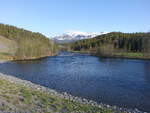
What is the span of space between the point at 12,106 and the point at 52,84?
1326 cm

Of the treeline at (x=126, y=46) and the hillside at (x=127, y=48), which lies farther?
the treeline at (x=126, y=46)

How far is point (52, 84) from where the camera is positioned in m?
25.7

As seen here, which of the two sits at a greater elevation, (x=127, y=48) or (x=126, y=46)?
(x=126, y=46)

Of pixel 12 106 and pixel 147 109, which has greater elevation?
pixel 12 106

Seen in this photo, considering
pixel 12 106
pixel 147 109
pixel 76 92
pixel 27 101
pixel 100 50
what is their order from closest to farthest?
1. pixel 12 106
2. pixel 27 101
3. pixel 147 109
4. pixel 76 92
5. pixel 100 50

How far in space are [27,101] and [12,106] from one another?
1.69 metres

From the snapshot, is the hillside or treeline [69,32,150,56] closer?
the hillside

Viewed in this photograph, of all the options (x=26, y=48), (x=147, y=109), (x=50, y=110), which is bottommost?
(x=147, y=109)

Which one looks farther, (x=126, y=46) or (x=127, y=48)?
(x=126, y=46)

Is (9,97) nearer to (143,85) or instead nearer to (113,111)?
(113,111)

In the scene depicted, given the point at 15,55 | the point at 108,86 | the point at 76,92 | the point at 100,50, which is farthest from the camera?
the point at 100,50

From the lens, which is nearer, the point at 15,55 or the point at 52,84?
the point at 52,84

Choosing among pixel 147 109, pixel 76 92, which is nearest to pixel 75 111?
pixel 147 109

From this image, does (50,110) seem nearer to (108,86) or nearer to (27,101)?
(27,101)
